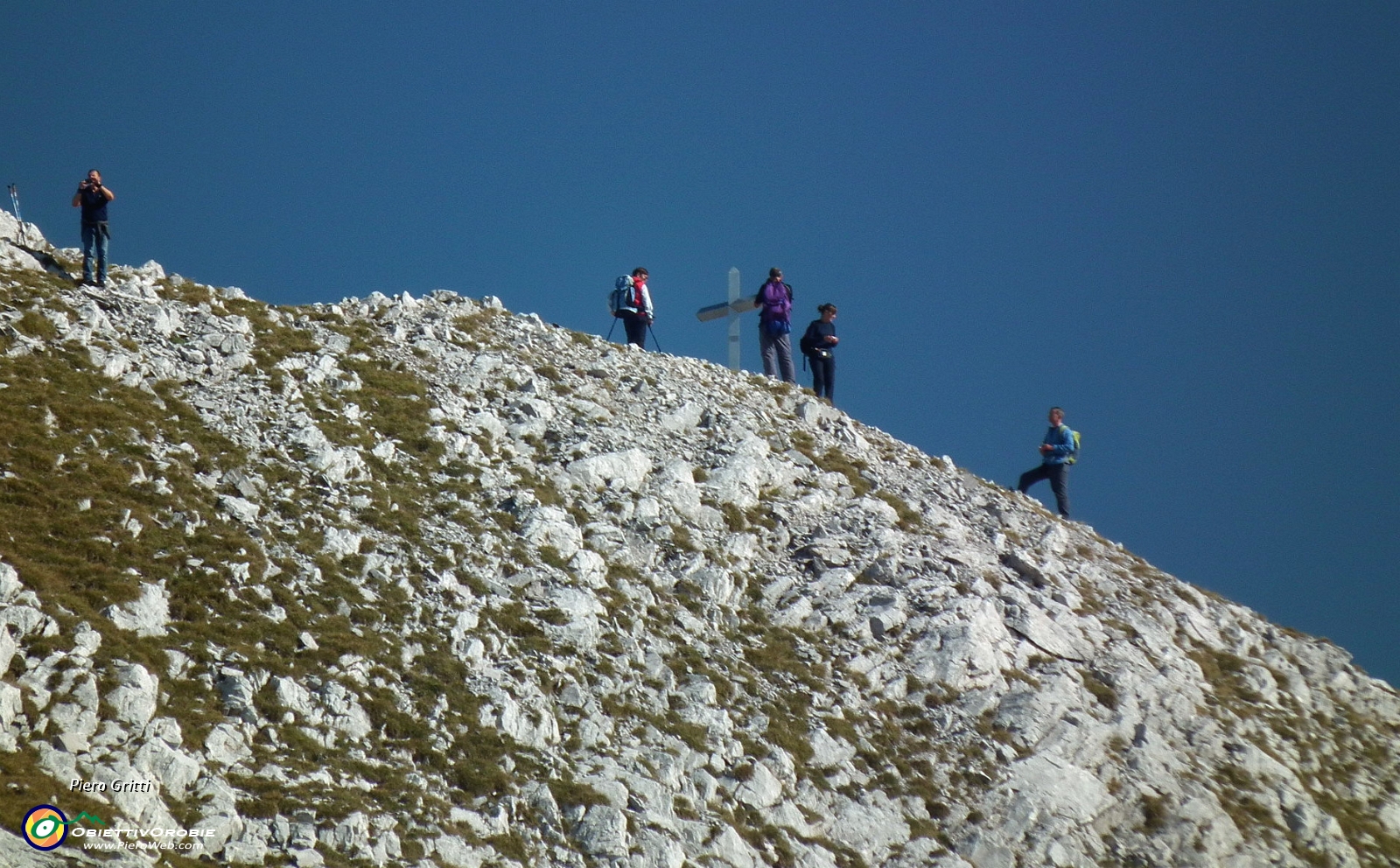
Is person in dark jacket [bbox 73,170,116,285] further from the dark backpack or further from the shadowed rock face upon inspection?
the dark backpack

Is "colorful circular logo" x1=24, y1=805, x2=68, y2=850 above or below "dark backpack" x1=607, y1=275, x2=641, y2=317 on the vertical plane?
below

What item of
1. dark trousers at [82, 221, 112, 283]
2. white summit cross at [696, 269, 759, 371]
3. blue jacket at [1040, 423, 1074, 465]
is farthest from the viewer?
white summit cross at [696, 269, 759, 371]

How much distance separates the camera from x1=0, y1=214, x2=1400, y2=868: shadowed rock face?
15.2m

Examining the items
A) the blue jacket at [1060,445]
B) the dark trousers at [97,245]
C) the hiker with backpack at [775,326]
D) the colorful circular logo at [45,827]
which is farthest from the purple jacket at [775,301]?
the colorful circular logo at [45,827]

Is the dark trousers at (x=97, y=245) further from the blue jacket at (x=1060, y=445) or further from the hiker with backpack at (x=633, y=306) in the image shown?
the blue jacket at (x=1060, y=445)

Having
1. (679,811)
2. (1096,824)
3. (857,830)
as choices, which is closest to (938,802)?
(857,830)

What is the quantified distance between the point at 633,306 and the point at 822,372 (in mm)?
5351

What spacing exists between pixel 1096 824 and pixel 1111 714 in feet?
9.69

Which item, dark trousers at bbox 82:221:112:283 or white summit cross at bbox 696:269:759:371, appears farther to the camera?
white summit cross at bbox 696:269:759:371

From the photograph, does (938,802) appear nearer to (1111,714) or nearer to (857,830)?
(857,830)

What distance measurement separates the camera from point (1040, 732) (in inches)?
833

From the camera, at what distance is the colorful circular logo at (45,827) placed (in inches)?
477

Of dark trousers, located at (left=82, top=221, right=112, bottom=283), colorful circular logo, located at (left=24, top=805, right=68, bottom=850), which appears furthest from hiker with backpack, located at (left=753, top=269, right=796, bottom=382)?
colorful circular logo, located at (left=24, top=805, right=68, bottom=850)

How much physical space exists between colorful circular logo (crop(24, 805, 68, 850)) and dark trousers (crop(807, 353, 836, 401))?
73.1 feet
